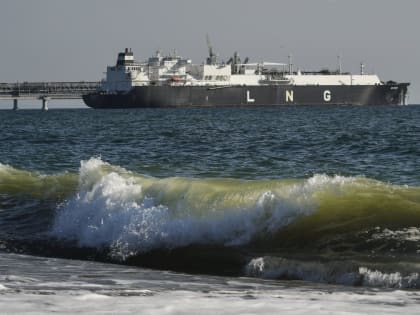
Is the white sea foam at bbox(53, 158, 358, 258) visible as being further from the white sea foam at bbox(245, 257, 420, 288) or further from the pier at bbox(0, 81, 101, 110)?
the pier at bbox(0, 81, 101, 110)

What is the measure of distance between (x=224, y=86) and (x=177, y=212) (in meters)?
111

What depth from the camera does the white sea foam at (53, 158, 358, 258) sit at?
10477mm

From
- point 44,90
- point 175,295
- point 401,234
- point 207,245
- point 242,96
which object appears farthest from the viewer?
point 44,90

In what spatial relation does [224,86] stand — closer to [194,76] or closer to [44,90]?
[194,76]

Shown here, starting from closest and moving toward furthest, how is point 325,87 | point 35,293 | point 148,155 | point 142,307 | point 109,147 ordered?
point 142,307 < point 35,293 < point 148,155 < point 109,147 < point 325,87

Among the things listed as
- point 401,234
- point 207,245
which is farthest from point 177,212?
point 401,234

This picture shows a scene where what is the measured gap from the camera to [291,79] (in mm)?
125688

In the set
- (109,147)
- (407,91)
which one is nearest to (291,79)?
(407,91)

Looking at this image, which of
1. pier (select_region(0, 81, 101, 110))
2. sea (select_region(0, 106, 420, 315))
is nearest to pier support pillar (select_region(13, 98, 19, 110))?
pier (select_region(0, 81, 101, 110))

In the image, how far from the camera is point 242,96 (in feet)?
397

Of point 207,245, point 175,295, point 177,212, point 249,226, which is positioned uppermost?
point 177,212

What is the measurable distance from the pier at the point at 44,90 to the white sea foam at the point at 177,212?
133321 mm

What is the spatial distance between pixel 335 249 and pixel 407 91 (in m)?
128

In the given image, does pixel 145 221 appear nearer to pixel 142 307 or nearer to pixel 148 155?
pixel 142 307
